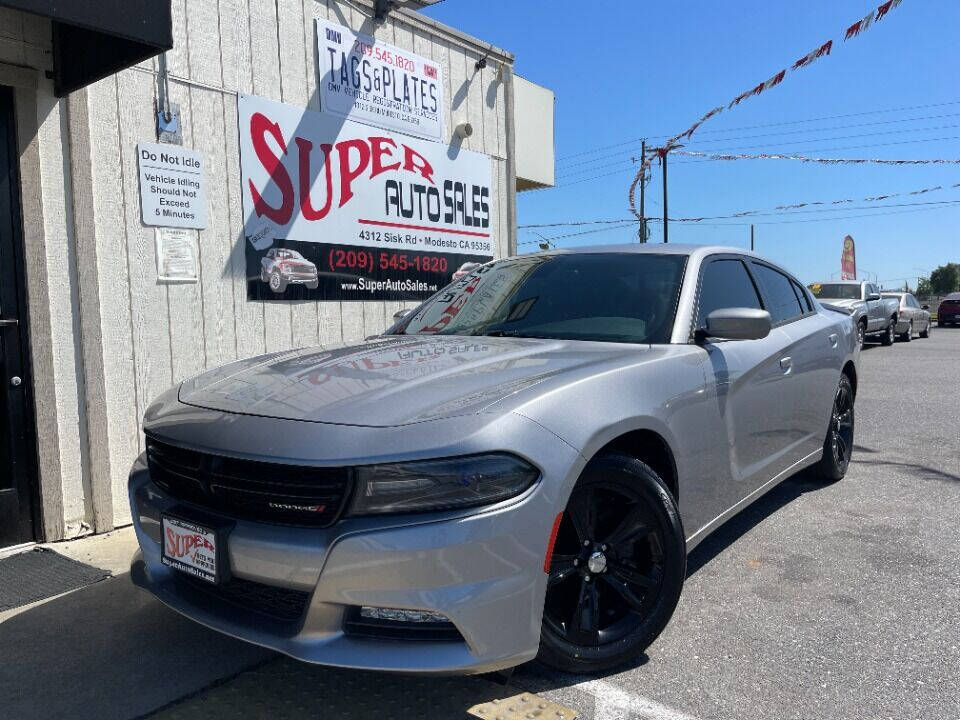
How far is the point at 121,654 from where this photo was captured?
9.80ft

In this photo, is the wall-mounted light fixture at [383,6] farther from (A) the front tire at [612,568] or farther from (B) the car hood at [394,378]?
(A) the front tire at [612,568]

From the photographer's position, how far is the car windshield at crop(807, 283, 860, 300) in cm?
1769

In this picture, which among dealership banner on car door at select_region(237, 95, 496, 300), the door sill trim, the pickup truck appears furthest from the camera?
the pickup truck

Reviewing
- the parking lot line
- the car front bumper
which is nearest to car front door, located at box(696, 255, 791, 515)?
the parking lot line

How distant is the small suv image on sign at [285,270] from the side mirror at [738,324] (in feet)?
11.4

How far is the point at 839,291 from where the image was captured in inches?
707

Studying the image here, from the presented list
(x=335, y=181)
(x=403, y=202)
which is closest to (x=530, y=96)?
(x=403, y=202)

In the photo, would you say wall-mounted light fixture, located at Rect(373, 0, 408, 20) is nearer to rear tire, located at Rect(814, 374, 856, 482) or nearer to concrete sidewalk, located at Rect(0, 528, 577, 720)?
rear tire, located at Rect(814, 374, 856, 482)

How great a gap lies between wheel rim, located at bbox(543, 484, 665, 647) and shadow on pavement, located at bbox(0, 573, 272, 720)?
3.90 feet

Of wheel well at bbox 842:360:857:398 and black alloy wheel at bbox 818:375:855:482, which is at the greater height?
wheel well at bbox 842:360:857:398

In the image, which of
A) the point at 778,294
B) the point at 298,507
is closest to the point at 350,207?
the point at 778,294

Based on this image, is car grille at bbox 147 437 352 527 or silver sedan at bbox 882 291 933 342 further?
silver sedan at bbox 882 291 933 342

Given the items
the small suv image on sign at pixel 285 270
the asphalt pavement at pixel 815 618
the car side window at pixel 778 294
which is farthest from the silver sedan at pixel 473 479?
the small suv image on sign at pixel 285 270

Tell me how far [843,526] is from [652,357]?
6.86 ft
